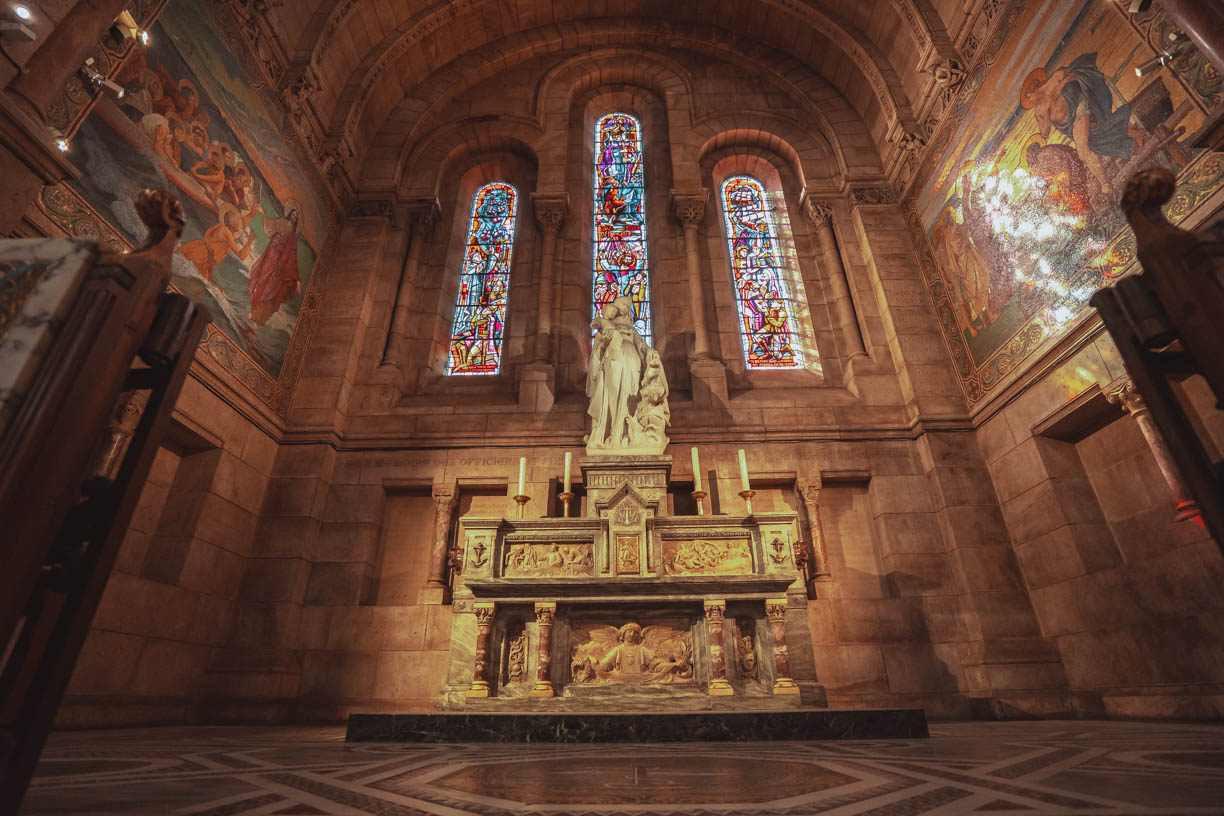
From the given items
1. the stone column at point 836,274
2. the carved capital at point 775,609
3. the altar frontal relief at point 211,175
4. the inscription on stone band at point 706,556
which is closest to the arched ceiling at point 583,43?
the altar frontal relief at point 211,175

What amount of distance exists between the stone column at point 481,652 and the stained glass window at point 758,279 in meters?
5.32

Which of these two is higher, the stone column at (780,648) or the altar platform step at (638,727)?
the stone column at (780,648)

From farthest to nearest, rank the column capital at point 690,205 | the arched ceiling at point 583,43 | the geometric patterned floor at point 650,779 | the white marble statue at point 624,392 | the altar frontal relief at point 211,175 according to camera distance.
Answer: the column capital at point 690,205 < the arched ceiling at point 583,43 < the white marble statue at point 624,392 < the altar frontal relief at point 211,175 < the geometric patterned floor at point 650,779

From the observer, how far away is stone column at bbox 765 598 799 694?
15.4ft

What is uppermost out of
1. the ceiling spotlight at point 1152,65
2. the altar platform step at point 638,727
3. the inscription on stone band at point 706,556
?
the ceiling spotlight at point 1152,65

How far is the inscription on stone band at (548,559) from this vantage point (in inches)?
218

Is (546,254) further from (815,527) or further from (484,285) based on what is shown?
(815,527)

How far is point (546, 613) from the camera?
510 centimetres

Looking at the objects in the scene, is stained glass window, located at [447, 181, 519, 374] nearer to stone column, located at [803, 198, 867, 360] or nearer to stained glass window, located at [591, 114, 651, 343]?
stained glass window, located at [591, 114, 651, 343]

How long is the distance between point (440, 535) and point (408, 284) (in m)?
4.18

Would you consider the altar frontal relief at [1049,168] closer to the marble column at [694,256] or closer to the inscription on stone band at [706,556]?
the marble column at [694,256]

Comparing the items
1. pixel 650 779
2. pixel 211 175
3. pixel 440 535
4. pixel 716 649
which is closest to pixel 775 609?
pixel 716 649

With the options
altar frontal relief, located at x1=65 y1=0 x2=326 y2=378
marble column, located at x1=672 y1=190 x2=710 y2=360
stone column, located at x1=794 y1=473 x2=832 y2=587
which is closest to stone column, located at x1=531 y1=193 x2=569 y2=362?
marble column, located at x1=672 y1=190 x2=710 y2=360

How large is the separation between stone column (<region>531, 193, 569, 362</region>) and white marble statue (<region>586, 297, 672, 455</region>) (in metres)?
1.66
